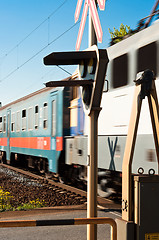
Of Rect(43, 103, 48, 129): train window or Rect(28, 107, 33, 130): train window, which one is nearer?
Rect(43, 103, 48, 129): train window

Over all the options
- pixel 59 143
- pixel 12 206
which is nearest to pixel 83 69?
pixel 12 206

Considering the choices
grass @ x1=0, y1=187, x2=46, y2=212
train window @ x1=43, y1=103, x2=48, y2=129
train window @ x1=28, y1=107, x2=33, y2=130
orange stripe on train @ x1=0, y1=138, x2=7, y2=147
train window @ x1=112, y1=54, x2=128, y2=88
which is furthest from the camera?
orange stripe on train @ x1=0, y1=138, x2=7, y2=147

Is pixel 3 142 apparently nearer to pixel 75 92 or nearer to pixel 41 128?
pixel 41 128

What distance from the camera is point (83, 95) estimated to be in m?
4.42

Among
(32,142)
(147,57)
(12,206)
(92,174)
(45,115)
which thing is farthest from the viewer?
(32,142)

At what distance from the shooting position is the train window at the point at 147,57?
7336mm

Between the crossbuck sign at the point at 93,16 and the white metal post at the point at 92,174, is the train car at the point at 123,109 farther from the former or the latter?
the white metal post at the point at 92,174

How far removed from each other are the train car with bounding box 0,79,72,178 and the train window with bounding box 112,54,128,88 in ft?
14.8

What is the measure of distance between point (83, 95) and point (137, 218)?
145 cm

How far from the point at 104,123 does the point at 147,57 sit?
7.18ft

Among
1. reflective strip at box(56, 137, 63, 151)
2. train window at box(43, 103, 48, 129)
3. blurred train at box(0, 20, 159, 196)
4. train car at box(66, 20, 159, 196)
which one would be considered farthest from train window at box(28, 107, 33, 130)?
train car at box(66, 20, 159, 196)

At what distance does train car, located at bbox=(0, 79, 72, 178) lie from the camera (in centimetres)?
1351

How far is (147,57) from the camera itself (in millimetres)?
7656

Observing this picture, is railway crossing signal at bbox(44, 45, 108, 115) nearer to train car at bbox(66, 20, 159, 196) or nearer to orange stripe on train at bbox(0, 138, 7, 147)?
train car at bbox(66, 20, 159, 196)
